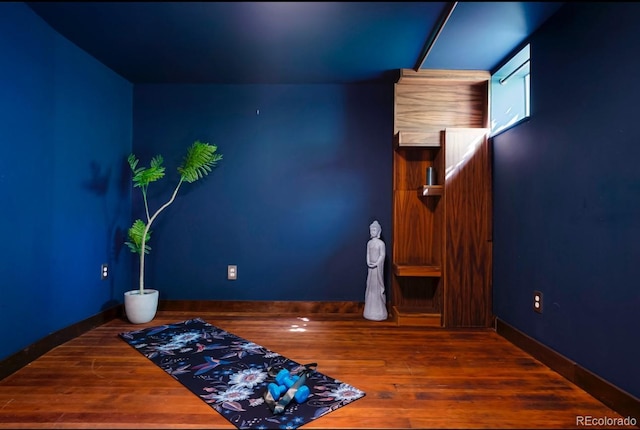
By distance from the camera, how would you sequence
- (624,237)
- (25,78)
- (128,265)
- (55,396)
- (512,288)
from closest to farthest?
(624,237)
(55,396)
(25,78)
(512,288)
(128,265)

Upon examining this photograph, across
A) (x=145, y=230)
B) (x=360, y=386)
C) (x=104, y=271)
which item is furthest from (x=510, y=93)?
(x=104, y=271)

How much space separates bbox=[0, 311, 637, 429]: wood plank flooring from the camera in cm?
134

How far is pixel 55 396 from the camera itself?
1.51 meters

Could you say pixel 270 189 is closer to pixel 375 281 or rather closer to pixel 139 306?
pixel 375 281

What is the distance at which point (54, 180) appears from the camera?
2.09m

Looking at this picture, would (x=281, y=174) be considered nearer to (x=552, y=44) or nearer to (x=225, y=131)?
(x=225, y=131)

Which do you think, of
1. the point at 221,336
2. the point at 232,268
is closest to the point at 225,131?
the point at 232,268

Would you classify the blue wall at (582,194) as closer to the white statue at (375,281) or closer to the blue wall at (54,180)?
the white statue at (375,281)

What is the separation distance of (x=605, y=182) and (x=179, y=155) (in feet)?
9.61

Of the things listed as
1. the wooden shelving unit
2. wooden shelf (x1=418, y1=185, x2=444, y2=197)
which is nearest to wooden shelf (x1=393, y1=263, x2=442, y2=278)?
the wooden shelving unit

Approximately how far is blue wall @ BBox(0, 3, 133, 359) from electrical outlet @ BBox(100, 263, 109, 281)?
36 mm

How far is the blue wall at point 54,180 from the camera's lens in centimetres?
175
